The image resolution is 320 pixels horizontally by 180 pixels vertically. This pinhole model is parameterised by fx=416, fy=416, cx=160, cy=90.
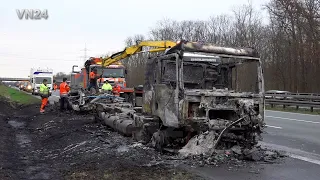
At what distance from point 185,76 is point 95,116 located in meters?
7.34

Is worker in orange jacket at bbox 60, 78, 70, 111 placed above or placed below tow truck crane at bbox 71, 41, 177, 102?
below

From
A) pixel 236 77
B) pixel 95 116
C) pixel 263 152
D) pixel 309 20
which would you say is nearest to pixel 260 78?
pixel 236 77

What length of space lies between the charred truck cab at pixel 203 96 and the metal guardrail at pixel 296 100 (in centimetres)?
1577

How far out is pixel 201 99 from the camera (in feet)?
28.1

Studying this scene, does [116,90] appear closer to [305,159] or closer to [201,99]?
[201,99]

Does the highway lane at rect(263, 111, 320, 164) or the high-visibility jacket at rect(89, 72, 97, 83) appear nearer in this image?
the highway lane at rect(263, 111, 320, 164)

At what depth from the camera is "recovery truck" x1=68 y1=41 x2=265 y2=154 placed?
28.1 ft

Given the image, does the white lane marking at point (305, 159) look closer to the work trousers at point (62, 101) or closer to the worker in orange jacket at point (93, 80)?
the worker in orange jacket at point (93, 80)

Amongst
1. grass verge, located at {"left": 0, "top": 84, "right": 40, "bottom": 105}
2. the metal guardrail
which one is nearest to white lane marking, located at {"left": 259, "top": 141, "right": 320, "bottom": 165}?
the metal guardrail

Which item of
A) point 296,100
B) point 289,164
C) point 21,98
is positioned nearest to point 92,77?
point 289,164

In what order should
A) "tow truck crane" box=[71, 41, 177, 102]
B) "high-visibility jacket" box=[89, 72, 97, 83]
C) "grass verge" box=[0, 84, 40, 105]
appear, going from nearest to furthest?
1. "tow truck crane" box=[71, 41, 177, 102]
2. "high-visibility jacket" box=[89, 72, 97, 83]
3. "grass verge" box=[0, 84, 40, 105]

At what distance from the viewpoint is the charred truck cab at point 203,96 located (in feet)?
28.2

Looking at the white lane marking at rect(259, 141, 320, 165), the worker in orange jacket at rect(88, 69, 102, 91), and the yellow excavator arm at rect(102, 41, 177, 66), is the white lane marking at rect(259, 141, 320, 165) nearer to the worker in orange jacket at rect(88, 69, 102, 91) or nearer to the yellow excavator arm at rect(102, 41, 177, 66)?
the yellow excavator arm at rect(102, 41, 177, 66)

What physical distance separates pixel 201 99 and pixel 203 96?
0.24 ft
